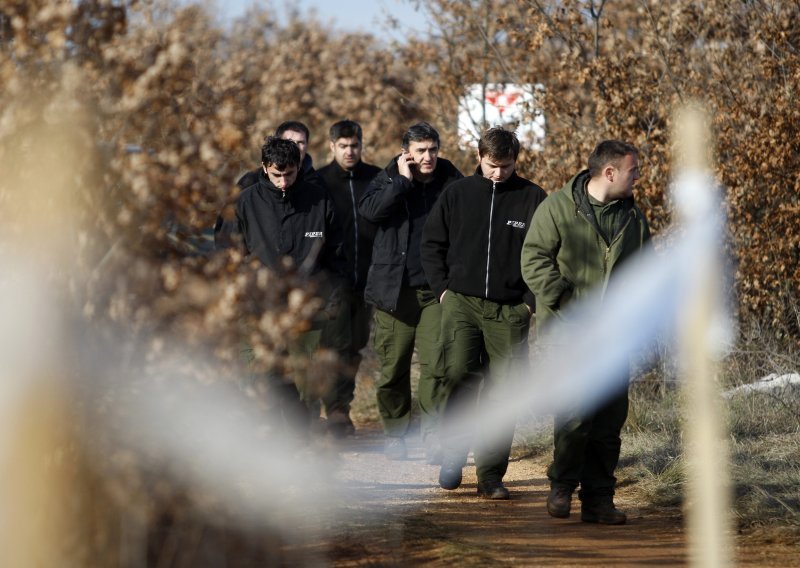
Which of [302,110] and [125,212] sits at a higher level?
[302,110]

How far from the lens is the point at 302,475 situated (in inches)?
221

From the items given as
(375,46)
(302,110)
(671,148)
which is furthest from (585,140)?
(375,46)

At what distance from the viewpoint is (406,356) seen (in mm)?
9961

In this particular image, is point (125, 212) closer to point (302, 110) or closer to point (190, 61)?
point (190, 61)

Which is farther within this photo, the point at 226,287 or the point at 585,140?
the point at 585,140

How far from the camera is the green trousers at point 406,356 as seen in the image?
9.24 m

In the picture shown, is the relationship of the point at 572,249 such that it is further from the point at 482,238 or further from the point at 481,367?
the point at 481,367

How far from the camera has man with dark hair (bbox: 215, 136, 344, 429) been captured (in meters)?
8.53

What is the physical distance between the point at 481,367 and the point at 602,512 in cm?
138

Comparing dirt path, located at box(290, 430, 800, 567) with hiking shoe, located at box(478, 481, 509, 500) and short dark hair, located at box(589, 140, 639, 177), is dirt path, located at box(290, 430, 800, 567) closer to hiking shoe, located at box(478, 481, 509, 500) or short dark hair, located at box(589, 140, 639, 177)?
hiking shoe, located at box(478, 481, 509, 500)

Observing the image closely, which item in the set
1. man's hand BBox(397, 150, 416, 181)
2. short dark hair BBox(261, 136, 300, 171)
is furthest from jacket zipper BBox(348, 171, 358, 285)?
short dark hair BBox(261, 136, 300, 171)

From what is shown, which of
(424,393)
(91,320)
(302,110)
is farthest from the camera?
(302,110)

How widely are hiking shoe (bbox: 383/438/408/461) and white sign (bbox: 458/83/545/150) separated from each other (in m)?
3.62

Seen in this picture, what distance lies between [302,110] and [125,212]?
22560 mm
